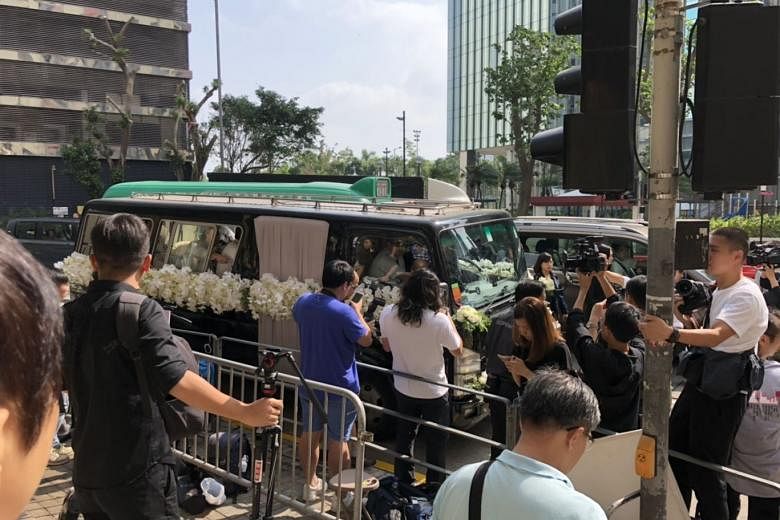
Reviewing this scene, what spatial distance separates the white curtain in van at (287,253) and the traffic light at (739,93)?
4.13 m

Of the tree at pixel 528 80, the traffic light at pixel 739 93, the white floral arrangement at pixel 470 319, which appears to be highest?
the tree at pixel 528 80

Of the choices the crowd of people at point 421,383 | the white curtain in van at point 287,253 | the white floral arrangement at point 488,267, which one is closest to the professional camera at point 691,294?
the crowd of people at point 421,383

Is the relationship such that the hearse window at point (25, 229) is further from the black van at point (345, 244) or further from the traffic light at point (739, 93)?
the traffic light at point (739, 93)

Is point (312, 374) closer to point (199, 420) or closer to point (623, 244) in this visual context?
point (199, 420)

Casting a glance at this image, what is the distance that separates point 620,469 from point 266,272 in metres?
4.42

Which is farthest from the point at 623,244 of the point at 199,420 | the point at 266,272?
the point at 199,420

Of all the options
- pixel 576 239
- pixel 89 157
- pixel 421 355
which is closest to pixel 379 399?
pixel 421 355

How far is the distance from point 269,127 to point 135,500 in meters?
42.6

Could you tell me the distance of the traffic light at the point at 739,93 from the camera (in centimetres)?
304

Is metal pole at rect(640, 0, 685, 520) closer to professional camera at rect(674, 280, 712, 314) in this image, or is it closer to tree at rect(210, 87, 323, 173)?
professional camera at rect(674, 280, 712, 314)

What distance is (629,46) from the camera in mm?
3348

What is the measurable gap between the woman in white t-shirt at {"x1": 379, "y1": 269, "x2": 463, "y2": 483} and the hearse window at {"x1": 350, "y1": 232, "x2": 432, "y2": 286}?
1.27m

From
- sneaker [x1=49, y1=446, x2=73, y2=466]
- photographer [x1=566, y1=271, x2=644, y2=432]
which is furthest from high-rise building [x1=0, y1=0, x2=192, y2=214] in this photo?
photographer [x1=566, y1=271, x2=644, y2=432]

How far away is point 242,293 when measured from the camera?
694 cm
